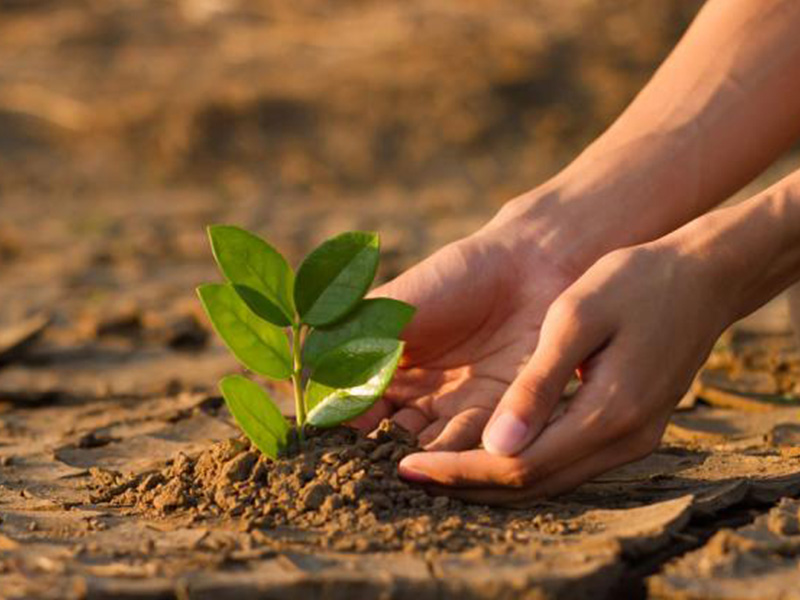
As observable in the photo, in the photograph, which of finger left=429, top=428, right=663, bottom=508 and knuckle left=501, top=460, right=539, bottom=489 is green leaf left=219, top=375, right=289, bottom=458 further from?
knuckle left=501, top=460, right=539, bottom=489

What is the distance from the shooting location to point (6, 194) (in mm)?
6586

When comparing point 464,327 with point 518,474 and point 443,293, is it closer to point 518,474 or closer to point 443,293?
point 443,293

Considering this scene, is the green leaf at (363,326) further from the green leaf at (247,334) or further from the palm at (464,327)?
the palm at (464,327)

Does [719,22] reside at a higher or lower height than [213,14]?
lower

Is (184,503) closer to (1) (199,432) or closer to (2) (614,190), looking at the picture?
(1) (199,432)

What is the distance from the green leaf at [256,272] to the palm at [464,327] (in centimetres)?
39

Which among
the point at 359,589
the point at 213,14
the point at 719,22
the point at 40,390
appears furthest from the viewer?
the point at 213,14

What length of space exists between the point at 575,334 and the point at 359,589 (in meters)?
0.53

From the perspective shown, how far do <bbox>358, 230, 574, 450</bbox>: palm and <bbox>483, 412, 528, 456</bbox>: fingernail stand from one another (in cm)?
41

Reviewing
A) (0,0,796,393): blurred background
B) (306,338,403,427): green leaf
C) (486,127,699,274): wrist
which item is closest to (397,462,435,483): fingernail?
(306,338,403,427): green leaf

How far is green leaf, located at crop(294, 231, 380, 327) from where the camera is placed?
2045 mm

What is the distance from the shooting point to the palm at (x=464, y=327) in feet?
7.95

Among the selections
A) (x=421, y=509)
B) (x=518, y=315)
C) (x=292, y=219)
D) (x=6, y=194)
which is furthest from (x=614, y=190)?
(x=6, y=194)

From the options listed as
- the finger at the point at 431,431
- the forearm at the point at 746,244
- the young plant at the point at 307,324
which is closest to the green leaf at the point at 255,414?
the young plant at the point at 307,324
